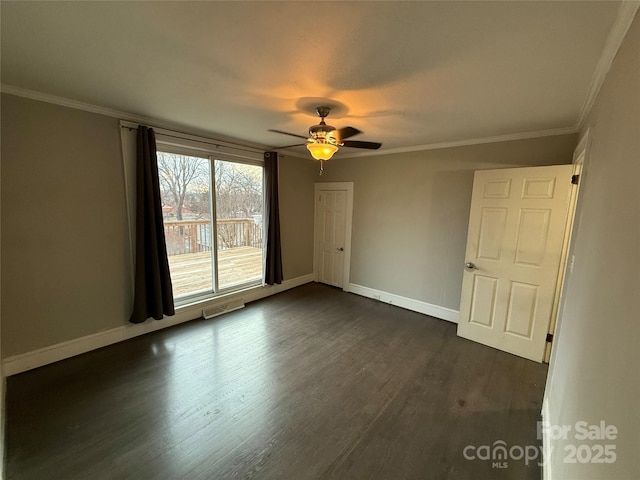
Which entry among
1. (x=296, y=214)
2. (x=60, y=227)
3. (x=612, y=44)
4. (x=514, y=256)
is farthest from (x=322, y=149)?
(x=296, y=214)

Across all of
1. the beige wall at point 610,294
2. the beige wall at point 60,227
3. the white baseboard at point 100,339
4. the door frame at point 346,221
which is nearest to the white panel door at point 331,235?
the door frame at point 346,221

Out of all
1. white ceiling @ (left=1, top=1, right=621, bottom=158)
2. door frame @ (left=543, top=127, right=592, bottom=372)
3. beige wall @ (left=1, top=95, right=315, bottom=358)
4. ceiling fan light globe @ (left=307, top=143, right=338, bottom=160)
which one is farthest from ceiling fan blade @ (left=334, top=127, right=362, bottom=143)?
beige wall @ (left=1, top=95, right=315, bottom=358)

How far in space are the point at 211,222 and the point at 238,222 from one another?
0.47 meters

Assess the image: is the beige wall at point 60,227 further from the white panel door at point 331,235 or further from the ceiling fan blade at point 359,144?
the white panel door at point 331,235

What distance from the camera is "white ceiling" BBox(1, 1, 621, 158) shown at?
1.15 metres

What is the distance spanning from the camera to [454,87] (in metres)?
1.82

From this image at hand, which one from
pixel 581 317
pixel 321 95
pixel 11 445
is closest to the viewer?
pixel 581 317

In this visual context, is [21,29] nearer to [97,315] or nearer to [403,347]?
[97,315]

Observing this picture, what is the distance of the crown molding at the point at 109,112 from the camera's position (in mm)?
2105

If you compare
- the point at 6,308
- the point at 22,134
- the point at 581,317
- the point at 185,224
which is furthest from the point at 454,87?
the point at 6,308

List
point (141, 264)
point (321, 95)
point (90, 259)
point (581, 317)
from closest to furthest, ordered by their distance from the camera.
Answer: point (581, 317), point (321, 95), point (90, 259), point (141, 264)

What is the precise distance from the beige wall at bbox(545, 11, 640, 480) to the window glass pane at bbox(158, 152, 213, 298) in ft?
12.0

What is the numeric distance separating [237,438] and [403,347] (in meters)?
1.91

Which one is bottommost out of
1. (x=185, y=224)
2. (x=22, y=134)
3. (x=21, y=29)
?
(x=185, y=224)
